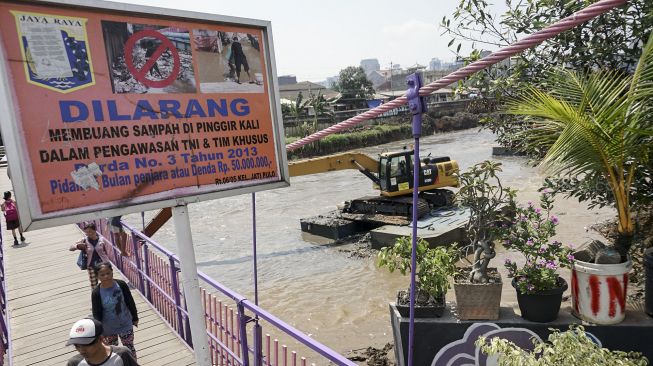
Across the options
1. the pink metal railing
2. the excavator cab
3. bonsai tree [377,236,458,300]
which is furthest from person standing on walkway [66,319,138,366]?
the excavator cab

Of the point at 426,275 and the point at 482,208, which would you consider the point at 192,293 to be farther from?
the point at 482,208

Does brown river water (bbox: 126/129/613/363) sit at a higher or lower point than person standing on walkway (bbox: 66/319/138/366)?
lower

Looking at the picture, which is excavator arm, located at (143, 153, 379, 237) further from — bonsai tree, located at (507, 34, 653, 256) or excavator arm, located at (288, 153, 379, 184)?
bonsai tree, located at (507, 34, 653, 256)

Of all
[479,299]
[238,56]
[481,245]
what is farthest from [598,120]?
[238,56]

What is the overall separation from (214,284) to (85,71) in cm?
322

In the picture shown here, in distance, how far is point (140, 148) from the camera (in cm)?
220

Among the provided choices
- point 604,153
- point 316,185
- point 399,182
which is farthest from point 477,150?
point 604,153

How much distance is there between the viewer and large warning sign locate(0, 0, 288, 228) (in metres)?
1.87

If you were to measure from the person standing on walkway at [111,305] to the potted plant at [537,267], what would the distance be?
4142mm

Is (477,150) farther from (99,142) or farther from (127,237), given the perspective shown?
(99,142)

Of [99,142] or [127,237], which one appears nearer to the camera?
[99,142]

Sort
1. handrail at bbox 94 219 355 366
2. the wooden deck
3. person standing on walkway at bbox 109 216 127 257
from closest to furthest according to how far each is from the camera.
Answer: handrail at bbox 94 219 355 366, the wooden deck, person standing on walkway at bbox 109 216 127 257

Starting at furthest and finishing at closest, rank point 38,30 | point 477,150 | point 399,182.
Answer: point 477,150 → point 399,182 → point 38,30

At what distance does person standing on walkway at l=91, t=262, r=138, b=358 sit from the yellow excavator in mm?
8939
